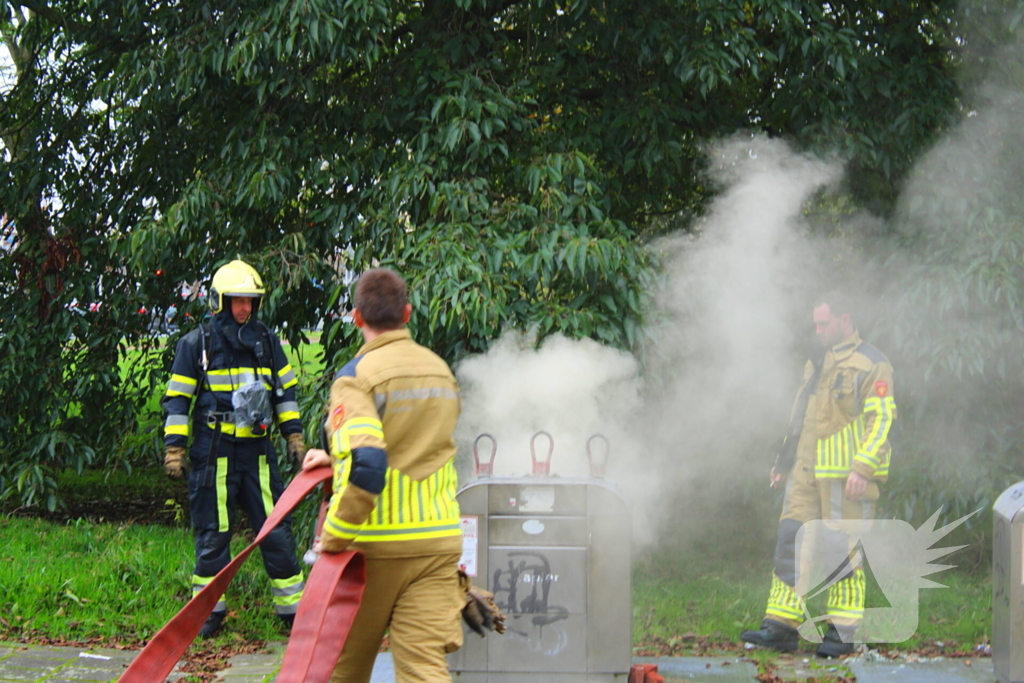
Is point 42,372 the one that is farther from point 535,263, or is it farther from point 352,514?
point 352,514

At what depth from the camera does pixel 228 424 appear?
209 inches

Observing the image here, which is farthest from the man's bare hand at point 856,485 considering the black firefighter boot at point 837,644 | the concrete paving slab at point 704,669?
the concrete paving slab at point 704,669

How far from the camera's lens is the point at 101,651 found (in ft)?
16.9

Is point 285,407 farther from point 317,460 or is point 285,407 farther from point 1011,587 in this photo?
point 1011,587

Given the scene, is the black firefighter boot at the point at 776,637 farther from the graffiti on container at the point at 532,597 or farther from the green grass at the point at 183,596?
the graffiti on container at the point at 532,597

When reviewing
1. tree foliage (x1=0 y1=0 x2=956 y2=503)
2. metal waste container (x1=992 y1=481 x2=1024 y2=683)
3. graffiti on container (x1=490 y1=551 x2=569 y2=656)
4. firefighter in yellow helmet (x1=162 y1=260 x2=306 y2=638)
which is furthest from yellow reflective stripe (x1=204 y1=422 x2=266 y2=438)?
metal waste container (x1=992 y1=481 x2=1024 y2=683)

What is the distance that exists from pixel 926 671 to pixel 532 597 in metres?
2.00

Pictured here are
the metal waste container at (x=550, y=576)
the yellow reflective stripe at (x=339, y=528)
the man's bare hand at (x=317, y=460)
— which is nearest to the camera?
the yellow reflective stripe at (x=339, y=528)

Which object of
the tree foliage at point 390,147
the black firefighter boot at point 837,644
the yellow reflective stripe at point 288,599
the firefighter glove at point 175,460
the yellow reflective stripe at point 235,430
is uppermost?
the tree foliage at point 390,147

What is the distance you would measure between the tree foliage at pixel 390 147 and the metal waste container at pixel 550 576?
1299 millimetres

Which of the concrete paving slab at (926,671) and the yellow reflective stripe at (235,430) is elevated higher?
the yellow reflective stripe at (235,430)

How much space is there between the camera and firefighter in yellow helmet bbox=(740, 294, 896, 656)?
5215 mm

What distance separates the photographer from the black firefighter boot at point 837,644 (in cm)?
Answer: 523

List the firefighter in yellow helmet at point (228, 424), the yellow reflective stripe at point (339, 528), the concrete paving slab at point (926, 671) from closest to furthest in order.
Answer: the yellow reflective stripe at point (339, 528)
the concrete paving slab at point (926, 671)
the firefighter in yellow helmet at point (228, 424)
